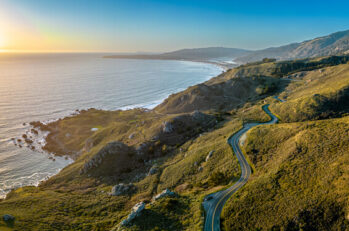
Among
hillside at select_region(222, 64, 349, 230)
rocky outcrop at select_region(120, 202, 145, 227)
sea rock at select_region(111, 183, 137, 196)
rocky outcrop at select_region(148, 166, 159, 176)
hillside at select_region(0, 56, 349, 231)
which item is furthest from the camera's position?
rocky outcrop at select_region(148, 166, 159, 176)

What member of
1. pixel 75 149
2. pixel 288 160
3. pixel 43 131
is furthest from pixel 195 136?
pixel 43 131

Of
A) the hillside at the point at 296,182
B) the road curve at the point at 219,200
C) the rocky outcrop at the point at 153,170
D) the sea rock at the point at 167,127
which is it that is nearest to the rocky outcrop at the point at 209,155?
the road curve at the point at 219,200

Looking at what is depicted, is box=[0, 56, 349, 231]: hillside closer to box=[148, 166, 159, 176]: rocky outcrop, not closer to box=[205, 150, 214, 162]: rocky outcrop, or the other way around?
box=[205, 150, 214, 162]: rocky outcrop

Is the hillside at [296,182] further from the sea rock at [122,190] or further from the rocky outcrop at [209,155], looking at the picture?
the sea rock at [122,190]

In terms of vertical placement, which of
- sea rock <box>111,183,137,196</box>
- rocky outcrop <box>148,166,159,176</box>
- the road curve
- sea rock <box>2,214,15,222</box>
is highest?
the road curve

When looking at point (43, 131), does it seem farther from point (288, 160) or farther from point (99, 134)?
point (288, 160)

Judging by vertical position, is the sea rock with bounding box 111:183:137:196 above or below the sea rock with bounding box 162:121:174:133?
below

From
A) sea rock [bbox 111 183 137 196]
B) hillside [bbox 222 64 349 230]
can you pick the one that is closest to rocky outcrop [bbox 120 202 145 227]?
hillside [bbox 222 64 349 230]

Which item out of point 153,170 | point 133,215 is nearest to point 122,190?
point 153,170
